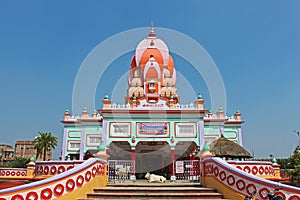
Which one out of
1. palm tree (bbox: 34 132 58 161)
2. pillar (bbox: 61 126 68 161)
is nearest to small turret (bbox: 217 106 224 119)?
pillar (bbox: 61 126 68 161)

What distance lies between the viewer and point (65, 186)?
764 cm

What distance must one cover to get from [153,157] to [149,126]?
4.14 metres

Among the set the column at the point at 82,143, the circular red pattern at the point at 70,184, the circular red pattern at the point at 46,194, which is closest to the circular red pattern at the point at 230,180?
the circular red pattern at the point at 70,184

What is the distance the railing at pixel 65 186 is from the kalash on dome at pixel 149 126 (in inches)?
240

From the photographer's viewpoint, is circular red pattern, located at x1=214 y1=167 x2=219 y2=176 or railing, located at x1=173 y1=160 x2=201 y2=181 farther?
railing, located at x1=173 y1=160 x2=201 y2=181

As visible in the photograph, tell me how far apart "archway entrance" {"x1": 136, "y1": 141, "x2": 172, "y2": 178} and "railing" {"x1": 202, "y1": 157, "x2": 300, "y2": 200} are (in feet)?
43.6

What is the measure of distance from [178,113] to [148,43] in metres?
12.0

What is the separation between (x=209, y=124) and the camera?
23688 mm

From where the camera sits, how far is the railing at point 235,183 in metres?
6.67

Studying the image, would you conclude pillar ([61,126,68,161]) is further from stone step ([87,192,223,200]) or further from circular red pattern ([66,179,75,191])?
circular red pattern ([66,179,75,191])

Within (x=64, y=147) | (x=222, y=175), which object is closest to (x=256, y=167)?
(x=222, y=175)

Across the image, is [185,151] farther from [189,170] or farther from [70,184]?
[70,184]

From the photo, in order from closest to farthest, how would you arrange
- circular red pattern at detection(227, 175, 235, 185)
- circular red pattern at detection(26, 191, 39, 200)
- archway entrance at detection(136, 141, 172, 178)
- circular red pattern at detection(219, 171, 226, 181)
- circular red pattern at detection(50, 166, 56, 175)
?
circular red pattern at detection(26, 191, 39, 200) → circular red pattern at detection(227, 175, 235, 185) → circular red pattern at detection(219, 171, 226, 181) → circular red pattern at detection(50, 166, 56, 175) → archway entrance at detection(136, 141, 172, 178)

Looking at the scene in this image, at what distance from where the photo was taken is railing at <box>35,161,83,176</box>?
12242mm
